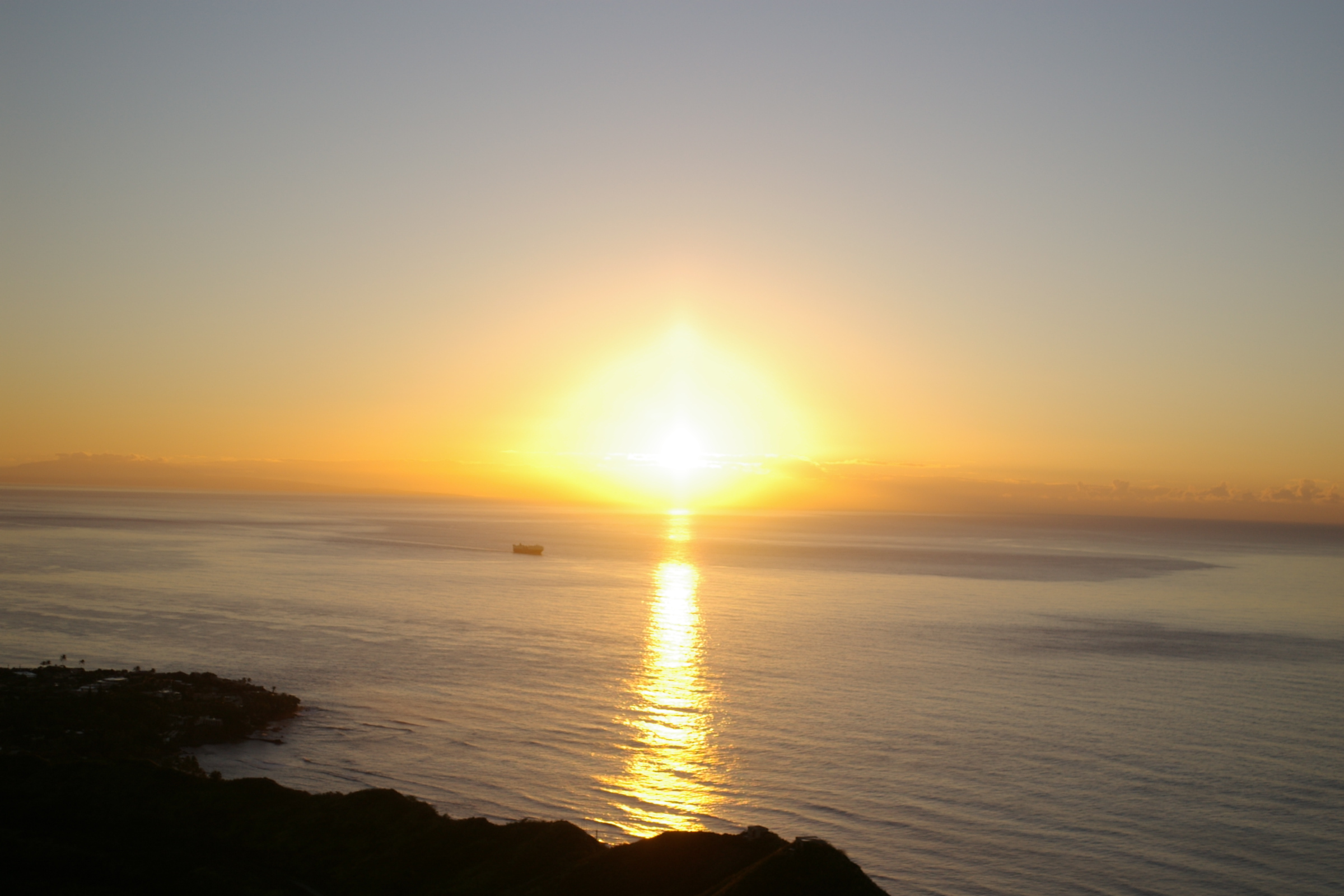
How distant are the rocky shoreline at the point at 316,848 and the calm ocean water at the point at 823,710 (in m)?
8.50

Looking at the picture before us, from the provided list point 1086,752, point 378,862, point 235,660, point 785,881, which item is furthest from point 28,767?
point 1086,752

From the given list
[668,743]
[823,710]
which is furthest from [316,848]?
[823,710]

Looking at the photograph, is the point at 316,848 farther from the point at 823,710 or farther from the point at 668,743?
the point at 823,710

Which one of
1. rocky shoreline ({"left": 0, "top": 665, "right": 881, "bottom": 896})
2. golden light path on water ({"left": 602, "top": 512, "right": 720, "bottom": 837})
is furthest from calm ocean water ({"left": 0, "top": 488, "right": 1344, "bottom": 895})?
rocky shoreline ({"left": 0, "top": 665, "right": 881, "bottom": 896})

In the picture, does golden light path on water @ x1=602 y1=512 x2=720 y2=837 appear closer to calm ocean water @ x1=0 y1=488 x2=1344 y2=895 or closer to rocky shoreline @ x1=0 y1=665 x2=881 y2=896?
calm ocean water @ x1=0 y1=488 x2=1344 y2=895

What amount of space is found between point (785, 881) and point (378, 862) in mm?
10955

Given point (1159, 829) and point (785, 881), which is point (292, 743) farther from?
point (1159, 829)

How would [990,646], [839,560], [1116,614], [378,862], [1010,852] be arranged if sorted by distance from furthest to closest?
[839,560]
[1116,614]
[990,646]
[1010,852]
[378,862]

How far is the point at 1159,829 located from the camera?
1320 inches

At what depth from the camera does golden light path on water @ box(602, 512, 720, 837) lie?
3491cm

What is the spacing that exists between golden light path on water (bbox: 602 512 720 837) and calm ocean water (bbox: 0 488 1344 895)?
0.63 feet

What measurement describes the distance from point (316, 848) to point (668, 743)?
22.0m

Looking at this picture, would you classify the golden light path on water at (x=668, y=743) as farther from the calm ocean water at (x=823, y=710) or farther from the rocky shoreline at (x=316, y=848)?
the rocky shoreline at (x=316, y=848)

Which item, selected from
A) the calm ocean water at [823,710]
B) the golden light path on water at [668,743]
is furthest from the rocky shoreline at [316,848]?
the golden light path on water at [668,743]
